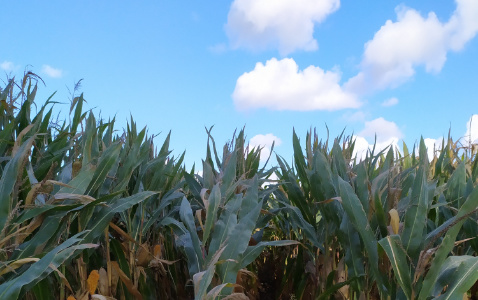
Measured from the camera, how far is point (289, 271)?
1.91 m

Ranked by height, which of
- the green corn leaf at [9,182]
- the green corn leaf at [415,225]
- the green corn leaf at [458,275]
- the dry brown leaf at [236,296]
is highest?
the green corn leaf at [9,182]

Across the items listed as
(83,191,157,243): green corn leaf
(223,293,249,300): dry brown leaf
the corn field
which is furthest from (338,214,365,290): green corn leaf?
(83,191,157,243): green corn leaf

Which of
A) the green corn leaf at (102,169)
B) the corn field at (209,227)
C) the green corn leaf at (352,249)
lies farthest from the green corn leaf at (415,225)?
the green corn leaf at (102,169)

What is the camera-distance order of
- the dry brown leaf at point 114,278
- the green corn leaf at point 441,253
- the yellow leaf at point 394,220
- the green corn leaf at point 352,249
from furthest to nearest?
the dry brown leaf at point 114,278 < the green corn leaf at point 352,249 < the yellow leaf at point 394,220 < the green corn leaf at point 441,253

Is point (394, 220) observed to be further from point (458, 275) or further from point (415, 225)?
point (458, 275)

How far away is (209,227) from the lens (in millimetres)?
1225

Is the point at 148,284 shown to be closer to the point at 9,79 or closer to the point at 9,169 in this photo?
the point at 9,169

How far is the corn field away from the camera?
3.59ft

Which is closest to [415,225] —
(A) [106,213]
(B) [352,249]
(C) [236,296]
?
(B) [352,249]

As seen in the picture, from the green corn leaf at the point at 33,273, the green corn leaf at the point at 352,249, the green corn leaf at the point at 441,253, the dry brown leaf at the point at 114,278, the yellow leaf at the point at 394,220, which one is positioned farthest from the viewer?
the dry brown leaf at the point at 114,278

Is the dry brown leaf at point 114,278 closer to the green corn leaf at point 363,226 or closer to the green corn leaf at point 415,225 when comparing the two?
the green corn leaf at point 363,226

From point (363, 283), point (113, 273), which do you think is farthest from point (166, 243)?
point (363, 283)

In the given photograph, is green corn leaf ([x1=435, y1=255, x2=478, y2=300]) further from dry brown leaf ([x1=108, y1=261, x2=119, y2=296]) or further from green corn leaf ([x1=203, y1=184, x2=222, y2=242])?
dry brown leaf ([x1=108, y1=261, x2=119, y2=296])

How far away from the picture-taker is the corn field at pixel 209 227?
1093mm
